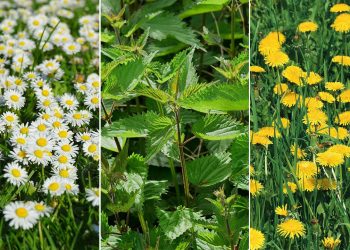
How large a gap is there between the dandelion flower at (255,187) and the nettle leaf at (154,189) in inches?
4.3

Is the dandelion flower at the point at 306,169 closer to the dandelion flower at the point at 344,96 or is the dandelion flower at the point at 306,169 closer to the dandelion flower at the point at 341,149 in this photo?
the dandelion flower at the point at 341,149

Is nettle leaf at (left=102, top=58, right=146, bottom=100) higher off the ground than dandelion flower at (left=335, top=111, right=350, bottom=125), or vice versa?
nettle leaf at (left=102, top=58, right=146, bottom=100)

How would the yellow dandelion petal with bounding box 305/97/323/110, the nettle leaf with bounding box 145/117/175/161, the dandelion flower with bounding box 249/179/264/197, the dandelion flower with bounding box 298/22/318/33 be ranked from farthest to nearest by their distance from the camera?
the dandelion flower with bounding box 298/22/318/33 → the yellow dandelion petal with bounding box 305/97/323/110 → the dandelion flower with bounding box 249/179/264/197 → the nettle leaf with bounding box 145/117/175/161

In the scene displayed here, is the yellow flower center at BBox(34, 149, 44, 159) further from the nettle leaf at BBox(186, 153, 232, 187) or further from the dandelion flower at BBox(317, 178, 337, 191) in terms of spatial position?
the dandelion flower at BBox(317, 178, 337, 191)

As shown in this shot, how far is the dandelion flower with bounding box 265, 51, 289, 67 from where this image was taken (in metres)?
1.17

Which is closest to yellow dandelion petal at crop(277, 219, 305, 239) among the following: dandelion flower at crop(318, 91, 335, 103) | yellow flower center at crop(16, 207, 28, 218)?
dandelion flower at crop(318, 91, 335, 103)

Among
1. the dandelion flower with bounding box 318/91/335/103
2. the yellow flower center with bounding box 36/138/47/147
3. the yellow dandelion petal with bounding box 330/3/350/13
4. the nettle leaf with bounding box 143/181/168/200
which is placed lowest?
the nettle leaf with bounding box 143/181/168/200

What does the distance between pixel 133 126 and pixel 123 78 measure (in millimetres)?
66

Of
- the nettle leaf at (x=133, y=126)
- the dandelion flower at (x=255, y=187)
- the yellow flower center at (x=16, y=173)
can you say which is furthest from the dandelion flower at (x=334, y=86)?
the yellow flower center at (x=16, y=173)

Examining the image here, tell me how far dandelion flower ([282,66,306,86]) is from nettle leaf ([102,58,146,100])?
266 mm

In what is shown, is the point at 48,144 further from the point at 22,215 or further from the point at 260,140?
the point at 260,140

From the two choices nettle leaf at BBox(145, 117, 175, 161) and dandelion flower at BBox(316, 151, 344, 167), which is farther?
dandelion flower at BBox(316, 151, 344, 167)

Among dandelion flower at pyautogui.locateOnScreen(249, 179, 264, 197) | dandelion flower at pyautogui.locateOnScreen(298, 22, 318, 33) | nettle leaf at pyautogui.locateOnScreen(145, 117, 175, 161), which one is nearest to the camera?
nettle leaf at pyautogui.locateOnScreen(145, 117, 175, 161)

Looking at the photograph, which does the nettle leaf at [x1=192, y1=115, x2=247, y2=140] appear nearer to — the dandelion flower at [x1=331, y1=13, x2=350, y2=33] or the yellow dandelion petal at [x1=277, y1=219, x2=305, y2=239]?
the yellow dandelion petal at [x1=277, y1=219, x2=305, y2=239]
